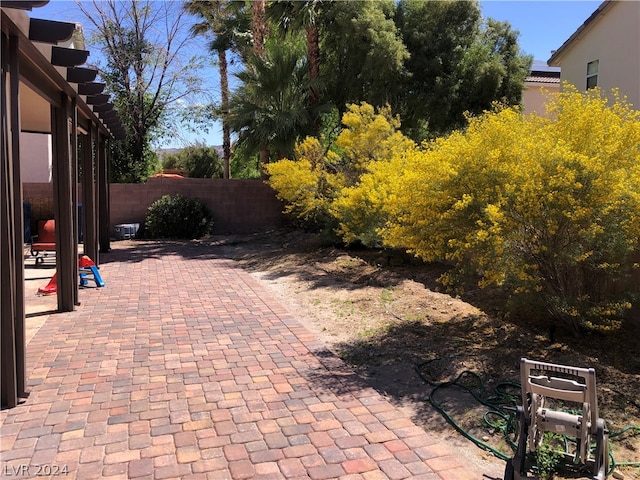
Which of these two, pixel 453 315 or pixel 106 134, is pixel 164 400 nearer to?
pixel 453 315

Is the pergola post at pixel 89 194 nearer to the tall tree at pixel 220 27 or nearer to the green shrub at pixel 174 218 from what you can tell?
the green shrub at pixel 174 218

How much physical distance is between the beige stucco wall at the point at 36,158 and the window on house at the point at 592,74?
16.5 metres

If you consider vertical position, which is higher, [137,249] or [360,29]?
[360,29]

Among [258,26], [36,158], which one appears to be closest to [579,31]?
[258,26]

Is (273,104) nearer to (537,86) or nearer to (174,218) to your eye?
(174,218)

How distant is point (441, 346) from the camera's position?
19.2 feet

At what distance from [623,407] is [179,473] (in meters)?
3.50

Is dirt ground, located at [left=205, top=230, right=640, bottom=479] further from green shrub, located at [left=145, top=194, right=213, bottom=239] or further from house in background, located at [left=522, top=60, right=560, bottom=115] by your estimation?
house in background, located at [left=522, top=60, right=560, bottom=115]

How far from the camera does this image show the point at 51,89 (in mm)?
6086

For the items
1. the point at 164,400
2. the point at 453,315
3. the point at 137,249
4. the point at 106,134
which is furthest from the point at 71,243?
the point at 137,249

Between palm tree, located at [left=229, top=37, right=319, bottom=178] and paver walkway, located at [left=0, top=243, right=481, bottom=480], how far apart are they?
9715 millimetres

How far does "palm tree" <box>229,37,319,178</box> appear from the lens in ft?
52.1

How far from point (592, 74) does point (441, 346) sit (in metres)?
12.6

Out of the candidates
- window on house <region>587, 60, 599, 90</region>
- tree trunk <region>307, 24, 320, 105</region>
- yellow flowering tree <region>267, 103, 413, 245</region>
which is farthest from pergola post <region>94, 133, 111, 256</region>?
window on house <region>587, 60, 599, 90</region>
